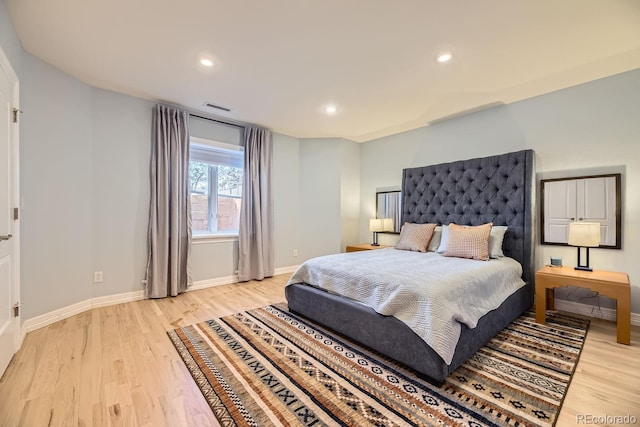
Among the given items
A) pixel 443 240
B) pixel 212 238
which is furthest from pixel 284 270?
pixel 443 240

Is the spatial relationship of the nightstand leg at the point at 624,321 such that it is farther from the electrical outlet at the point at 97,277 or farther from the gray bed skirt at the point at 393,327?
the electrical outlet at the point at 97,277

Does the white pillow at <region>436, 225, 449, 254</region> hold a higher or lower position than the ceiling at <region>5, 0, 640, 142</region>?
lower

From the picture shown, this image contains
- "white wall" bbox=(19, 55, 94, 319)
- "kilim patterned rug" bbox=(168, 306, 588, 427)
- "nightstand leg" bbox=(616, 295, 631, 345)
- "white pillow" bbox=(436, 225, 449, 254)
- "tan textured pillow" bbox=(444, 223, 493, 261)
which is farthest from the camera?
"white pillow" bbox=(436, 225, 449, 254)

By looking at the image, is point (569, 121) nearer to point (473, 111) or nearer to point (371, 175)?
point (473, 111)

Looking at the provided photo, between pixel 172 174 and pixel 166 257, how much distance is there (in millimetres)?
1015

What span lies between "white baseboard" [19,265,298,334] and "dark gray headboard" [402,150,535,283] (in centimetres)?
290

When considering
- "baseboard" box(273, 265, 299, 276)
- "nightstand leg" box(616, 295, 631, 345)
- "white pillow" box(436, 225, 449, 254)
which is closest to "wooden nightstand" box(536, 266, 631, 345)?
"nightstand leg" box(616, 295, 631, 345)

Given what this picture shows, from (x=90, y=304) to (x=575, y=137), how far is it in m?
5.34

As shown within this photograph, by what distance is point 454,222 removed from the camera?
343cm

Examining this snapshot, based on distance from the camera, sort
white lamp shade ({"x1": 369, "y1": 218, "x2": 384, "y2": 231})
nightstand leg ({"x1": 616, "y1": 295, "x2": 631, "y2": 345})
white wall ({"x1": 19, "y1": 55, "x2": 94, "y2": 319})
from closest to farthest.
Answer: nightstand leg ({"x1": 616, "y1": 295, "x2": 631, "y2": 345}), white wall ({"x1": 19, "y1": 55, "x2": 94, "y2": 319}), white lamp shade ({"x1": 369, "y1": 218, "x2": 384, "y2": 231})

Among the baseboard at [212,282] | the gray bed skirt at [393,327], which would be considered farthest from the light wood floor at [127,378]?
the baseboard at [212,282]

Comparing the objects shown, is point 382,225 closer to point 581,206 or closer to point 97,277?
point 581,206

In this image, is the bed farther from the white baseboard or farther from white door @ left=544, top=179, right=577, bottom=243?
the white baseboard

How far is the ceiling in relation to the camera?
1.77 metres
